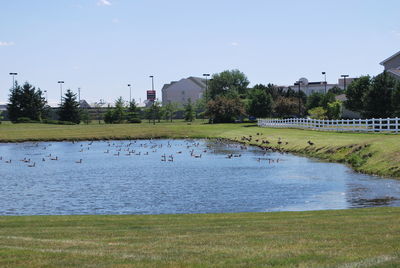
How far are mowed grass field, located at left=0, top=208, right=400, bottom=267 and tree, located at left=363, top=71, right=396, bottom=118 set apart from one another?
173ft

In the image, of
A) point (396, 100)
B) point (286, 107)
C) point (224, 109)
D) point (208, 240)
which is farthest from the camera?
point (224, 109)

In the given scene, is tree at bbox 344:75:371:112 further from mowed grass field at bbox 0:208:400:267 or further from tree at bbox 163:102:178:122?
tree at bbox 163:102:178:122

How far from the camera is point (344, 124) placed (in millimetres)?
58312

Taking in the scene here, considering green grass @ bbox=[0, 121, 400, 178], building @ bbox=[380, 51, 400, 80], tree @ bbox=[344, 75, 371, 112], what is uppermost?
→ building @ bbox=[380, 51, 400, 80]

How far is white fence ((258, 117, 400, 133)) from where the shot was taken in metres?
48.8

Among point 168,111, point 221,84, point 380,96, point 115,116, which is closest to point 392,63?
point 380,96

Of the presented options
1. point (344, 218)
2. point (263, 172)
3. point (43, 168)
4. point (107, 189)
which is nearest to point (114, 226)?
point (344, 218)

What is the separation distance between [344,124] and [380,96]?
1328cm

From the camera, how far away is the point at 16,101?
129 metres

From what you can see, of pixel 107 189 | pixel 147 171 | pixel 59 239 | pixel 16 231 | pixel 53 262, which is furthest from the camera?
pixel 147 171

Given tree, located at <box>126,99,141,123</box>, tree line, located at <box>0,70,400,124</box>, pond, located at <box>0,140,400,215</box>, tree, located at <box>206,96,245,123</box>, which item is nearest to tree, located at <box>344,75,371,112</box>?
tree line, located at <box>0,70,400,124</box>

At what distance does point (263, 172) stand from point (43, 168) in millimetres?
15113

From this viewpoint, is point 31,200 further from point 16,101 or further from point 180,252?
point 16,101

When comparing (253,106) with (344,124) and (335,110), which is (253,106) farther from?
(344,124)
